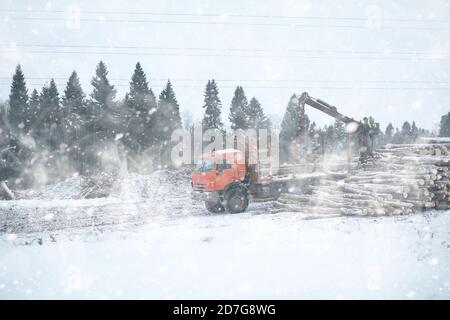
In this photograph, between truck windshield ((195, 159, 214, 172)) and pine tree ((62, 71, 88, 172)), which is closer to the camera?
truck windshield ((195, 159, 214, 172))

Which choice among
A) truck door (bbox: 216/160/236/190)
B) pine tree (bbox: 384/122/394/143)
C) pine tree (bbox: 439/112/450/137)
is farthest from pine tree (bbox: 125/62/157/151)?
pine tree (bbox: 384/122/394/143)

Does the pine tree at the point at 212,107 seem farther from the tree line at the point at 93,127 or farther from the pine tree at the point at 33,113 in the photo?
the pine tree at the point at 33,113

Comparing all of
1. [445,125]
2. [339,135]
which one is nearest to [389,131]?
[445,125]

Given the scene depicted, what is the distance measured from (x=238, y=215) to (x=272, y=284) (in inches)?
308

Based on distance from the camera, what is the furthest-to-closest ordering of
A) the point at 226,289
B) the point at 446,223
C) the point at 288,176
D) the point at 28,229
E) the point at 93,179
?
the point at 93,179 → the point at 288,176 → the point at 28,229 → the point at 446,223 → the point at 226,289

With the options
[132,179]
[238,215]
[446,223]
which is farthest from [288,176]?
[132,179]

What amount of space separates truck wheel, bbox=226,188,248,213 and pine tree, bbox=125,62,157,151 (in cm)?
2715

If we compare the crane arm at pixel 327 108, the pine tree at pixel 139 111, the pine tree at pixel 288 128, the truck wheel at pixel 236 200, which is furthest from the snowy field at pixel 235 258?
the pine tree at pixel 288 128

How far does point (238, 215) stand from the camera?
14102 millimetres

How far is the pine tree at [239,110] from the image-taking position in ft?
163

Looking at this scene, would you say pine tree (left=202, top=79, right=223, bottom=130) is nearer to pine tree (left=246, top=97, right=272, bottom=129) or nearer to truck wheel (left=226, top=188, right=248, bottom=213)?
pine tree (left=246, top=97, right=272, bottom=129)

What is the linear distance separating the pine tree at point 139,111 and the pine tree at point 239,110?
12.2 m

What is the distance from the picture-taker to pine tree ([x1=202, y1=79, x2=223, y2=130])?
1906 inches
